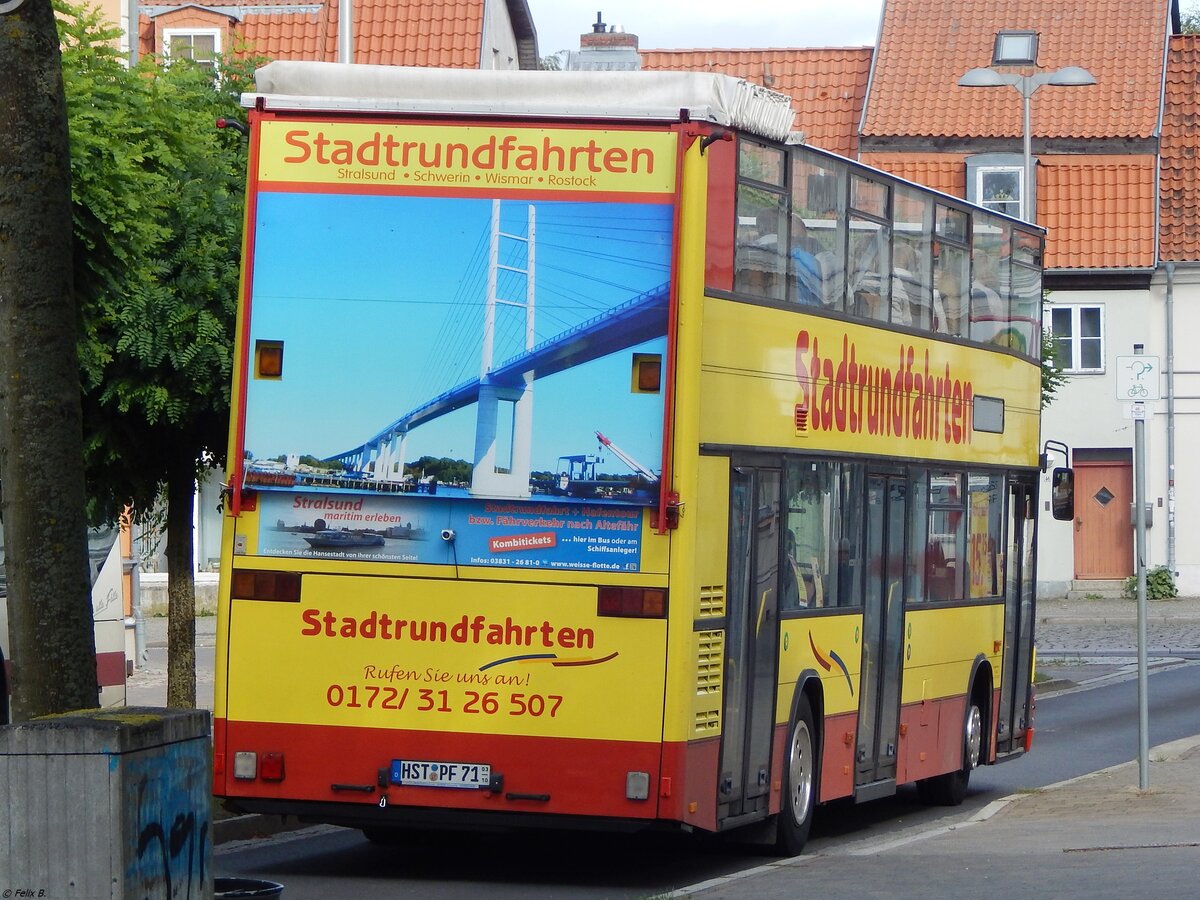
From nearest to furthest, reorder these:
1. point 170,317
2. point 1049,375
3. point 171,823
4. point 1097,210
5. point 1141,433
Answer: point 171,823 → point 170,317 → point 1141,433 → point 1049,375 → point 1097,210

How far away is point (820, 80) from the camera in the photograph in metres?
51.3

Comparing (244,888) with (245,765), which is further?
(245,765)

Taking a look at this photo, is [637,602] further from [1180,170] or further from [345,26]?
[1180,170]

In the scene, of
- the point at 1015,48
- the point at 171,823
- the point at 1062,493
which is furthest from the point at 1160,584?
the point at 171,823

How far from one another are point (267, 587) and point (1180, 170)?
4010 centimetres

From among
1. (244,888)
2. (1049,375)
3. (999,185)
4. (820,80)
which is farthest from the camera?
(820,80)

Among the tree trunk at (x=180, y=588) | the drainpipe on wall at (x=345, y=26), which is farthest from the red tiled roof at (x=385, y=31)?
the tree trunk at (x=180, y=588)

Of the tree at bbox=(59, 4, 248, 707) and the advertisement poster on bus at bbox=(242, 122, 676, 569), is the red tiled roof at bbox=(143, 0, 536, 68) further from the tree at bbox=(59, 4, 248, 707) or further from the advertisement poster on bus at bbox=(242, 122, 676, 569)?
the advertisement poster on bus at bbox=(242, 122, 676, 569)

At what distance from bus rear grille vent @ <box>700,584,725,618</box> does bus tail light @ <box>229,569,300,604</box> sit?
6.71 feet

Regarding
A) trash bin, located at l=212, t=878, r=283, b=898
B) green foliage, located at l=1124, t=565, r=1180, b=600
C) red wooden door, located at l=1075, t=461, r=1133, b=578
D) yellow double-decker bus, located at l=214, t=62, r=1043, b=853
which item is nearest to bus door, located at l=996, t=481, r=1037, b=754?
yellow double-decker bus, located at l=214, t=62, r=1043, b=853

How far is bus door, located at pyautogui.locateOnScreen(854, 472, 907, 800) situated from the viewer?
46.0 ft

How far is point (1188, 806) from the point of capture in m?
14.8

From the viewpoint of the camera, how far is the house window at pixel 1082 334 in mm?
47656

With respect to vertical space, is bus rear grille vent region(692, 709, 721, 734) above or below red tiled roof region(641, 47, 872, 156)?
below
